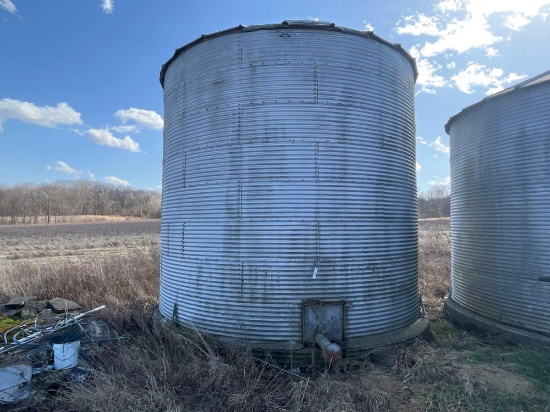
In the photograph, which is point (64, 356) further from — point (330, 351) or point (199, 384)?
point (330, 351)

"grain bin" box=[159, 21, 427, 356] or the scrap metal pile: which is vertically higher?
"grain bin" box=[159, 21, 427, 356]

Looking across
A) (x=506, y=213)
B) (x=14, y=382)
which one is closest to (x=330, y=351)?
(x=14, y=382)

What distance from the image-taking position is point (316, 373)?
5605mm

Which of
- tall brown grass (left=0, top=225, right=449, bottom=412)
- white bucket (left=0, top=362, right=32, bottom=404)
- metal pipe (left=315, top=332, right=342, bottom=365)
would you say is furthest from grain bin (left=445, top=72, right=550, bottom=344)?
white bucket (left=0, top=362, right=32, bottom=404)

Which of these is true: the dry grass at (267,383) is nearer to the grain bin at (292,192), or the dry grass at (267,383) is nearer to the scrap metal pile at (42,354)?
the scrap metal pile at (42,354)

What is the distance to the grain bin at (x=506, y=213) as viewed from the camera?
6.86 m

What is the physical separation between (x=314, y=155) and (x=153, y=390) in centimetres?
421

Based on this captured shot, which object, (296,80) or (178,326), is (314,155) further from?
(178,326)

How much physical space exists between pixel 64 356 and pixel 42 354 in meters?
0.54

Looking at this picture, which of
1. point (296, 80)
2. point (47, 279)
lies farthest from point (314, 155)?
point (47, 279)

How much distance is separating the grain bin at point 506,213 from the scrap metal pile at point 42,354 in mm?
8093

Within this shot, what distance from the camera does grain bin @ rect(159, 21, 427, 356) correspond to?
5969mm

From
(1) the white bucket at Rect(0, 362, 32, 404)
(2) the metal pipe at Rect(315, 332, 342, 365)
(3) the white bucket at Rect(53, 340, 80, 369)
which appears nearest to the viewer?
(2) the metal pipe at Rect(315, 332, 342, 365)

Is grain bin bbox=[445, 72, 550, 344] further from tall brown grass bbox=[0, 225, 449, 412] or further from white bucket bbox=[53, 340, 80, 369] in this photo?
white bucket bbox=[53, 340, 80, 369]
